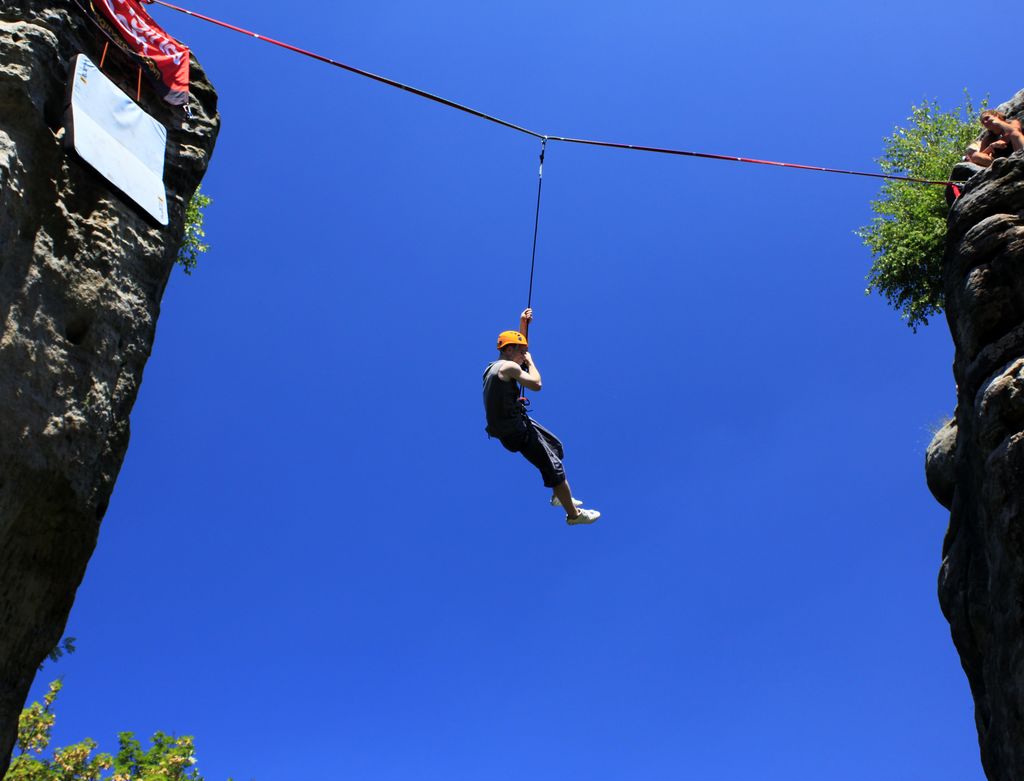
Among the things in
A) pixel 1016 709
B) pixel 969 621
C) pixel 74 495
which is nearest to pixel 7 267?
pixel 74 495

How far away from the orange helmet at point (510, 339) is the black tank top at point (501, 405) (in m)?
0.20

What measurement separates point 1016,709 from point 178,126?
9275 millimetres

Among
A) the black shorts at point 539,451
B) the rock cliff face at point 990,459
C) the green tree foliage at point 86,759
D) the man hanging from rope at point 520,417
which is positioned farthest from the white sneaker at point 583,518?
the green tree foliage at point 86,759

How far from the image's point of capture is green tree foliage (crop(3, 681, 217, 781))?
16188 millimetres

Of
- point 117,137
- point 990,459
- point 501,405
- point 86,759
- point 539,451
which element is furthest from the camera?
point 86,759

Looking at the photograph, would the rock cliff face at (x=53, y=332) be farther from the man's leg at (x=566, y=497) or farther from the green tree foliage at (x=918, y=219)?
the green tree foliage at (x=918, y=219)

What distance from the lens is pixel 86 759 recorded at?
1738 cm

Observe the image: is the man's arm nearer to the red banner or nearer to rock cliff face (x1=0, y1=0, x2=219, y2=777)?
rock cliff face (x1=0, y1=0, x2=219, y2=777)

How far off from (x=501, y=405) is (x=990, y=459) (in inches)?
179

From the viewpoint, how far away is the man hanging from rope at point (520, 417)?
29.7 ft

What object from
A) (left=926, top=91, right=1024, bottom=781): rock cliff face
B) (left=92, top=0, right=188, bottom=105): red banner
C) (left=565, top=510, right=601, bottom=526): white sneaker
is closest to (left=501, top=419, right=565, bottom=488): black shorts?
(left=565, top=510, right=601, bottom=526): white sneaker

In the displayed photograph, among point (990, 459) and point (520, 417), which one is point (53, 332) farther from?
point (990, 459)

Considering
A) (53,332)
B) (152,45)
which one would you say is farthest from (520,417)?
(152,45)

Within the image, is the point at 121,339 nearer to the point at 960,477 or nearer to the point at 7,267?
the point at 7,267
